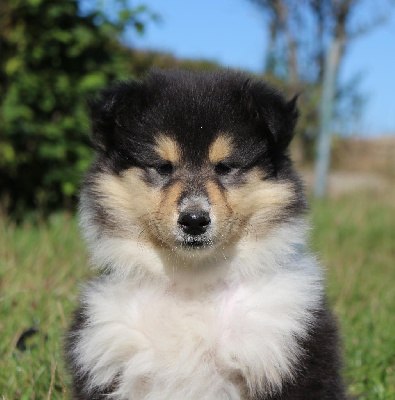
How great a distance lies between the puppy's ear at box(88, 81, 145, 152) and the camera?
9.61 ft

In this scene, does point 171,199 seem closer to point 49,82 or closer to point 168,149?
point 168,149

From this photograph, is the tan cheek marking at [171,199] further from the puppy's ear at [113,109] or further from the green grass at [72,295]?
the green grass at [72,295]

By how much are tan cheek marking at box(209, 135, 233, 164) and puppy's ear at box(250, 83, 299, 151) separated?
21cm

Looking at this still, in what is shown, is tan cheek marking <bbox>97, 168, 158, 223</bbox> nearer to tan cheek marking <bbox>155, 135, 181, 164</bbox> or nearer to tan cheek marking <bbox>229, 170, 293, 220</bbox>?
tan cheek marking <bbox>155, 135, 181, 164</bbox>

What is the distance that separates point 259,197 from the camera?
287 centimetres

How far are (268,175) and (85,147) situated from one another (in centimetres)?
441

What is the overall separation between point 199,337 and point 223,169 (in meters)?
0.78

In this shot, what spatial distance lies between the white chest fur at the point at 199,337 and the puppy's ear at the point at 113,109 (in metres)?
0.76

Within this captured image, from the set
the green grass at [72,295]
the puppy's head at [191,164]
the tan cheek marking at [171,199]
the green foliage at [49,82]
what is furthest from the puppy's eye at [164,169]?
A: the green foliage at [49,82]

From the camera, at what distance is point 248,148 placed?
113 inches

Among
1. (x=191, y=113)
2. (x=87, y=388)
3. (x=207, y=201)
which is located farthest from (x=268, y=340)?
(x=191, y=113)

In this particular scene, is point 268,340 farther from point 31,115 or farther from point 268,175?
point 31,115

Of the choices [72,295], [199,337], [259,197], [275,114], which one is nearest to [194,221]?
[259,197]

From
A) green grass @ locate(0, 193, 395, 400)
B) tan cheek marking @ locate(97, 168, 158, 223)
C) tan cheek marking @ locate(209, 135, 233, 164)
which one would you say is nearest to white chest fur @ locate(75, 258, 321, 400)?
tan cheek marking @ locate(97, 168, 158, 223)
